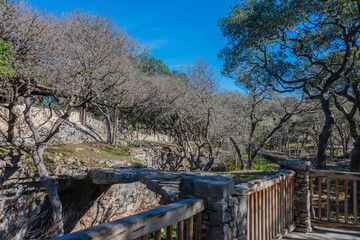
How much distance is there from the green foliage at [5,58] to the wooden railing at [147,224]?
7.54 metres

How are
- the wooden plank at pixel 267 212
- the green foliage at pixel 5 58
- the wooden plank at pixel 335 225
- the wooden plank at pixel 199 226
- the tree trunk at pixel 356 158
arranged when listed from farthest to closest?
the tree trunk at pixel 356 158, the green foliage at pixel 5 58, the wooden plank at pixel 335 225, the wooden plank at pixel 267 212, the wooden plank at pixel 199 226

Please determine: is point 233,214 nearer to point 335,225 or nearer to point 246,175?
point 335,225

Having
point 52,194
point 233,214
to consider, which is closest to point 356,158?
point 233,214

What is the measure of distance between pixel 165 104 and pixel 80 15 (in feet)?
29.2

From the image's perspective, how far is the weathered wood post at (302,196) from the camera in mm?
4754

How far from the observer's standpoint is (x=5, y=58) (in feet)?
24.0

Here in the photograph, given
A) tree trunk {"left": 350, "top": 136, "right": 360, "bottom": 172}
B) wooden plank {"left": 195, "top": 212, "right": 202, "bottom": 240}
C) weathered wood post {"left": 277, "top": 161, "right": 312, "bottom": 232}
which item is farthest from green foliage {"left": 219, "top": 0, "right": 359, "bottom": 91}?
wooden plank {"left": 195, "top": 212, "right": 202, "bottom": 240}

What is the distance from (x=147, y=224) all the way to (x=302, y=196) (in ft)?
13.7

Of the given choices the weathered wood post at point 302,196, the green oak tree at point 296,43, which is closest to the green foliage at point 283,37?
the green oak tree at point 296,43

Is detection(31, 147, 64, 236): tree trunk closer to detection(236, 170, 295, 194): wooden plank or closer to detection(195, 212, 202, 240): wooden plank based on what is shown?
detection(195, 212, 202, 240): wooden plank

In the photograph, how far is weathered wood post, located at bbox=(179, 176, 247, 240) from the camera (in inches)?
103

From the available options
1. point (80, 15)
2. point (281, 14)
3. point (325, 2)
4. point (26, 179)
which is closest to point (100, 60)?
point (80, 15)

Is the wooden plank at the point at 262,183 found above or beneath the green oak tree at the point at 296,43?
beneath

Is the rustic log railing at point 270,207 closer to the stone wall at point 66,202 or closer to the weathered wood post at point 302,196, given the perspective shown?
the weathered wood post at point 302,196
